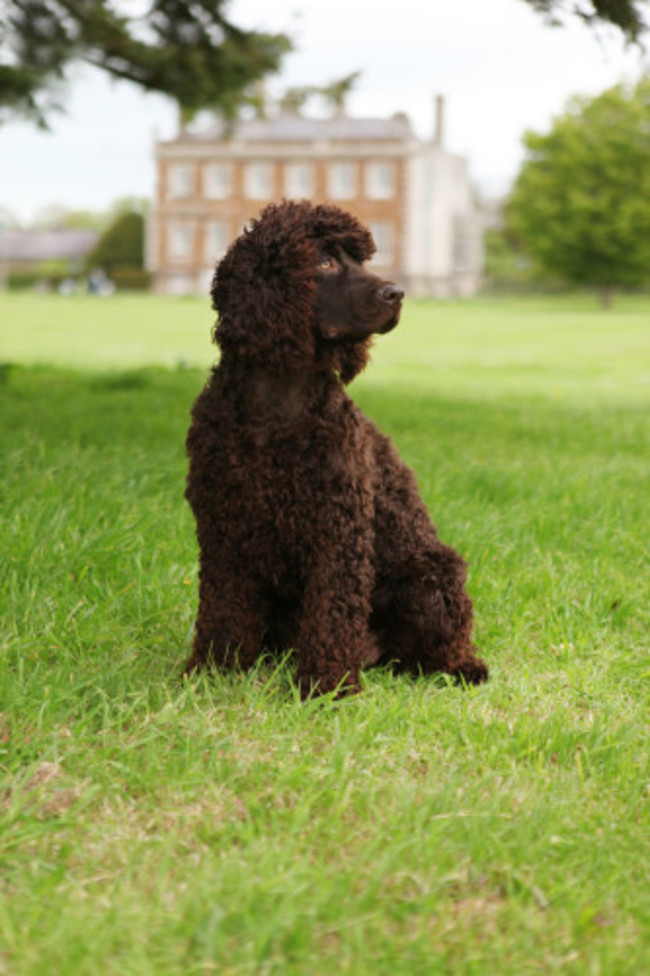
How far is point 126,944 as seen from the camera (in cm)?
197

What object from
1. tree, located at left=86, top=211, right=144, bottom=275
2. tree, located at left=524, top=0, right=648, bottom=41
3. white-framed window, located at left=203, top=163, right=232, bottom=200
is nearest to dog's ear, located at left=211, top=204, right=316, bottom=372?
tree, located at left=524, top=0, right=648, bottom=41

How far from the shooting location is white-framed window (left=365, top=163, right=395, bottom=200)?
5509 cm

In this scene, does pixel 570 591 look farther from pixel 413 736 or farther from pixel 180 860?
pixel 180 860

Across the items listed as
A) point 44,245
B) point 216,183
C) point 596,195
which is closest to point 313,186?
point 216,183

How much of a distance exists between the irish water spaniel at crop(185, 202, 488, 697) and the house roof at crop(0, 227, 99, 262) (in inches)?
3088

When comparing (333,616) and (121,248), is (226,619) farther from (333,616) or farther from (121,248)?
(121,248)

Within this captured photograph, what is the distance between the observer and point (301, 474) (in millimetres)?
2971

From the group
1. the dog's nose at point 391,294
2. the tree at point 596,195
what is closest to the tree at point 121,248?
the tree at point 596,195

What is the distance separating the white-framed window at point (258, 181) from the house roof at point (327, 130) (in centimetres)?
143

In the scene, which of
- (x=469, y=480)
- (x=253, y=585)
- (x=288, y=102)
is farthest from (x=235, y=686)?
(x=288, y=102)

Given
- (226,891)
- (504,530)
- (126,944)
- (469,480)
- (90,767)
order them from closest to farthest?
(126,944), (226,891), (90,767), (504,530), (469,480)

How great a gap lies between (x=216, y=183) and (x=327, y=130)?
6789 mm

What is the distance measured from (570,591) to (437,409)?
5780mm

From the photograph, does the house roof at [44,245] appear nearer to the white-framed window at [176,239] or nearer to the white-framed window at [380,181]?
the white-framed window at [176,239]
